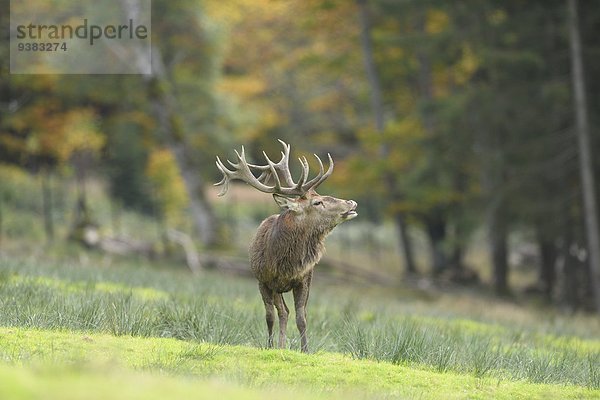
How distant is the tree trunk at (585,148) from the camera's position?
20.5 m

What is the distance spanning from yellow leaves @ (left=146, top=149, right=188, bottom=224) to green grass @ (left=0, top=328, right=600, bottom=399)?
25.3 m

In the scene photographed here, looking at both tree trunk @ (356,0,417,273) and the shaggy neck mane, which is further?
tree trunk @ (356,0,417,273)

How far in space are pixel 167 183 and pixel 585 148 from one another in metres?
19.3

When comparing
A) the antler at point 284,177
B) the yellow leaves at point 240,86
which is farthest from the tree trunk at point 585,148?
the yellow leaves at point 240,86

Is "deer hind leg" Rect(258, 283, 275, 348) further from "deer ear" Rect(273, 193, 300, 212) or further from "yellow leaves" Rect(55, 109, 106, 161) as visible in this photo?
"yellow leaves" Rect(55, 109, 106, 161)

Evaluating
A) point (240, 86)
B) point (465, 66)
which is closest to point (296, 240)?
point (465, 66)

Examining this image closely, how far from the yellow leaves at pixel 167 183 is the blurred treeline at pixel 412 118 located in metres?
0.10

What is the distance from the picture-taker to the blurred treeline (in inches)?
911

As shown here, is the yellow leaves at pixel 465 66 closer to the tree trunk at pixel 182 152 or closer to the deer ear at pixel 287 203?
the tree trunk at pixel 182 152

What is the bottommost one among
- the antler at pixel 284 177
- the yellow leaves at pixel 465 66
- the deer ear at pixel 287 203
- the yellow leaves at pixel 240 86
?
the deer ear at pixel 287 203

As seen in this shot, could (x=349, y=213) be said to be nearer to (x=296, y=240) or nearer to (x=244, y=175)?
(x=296, y=240)

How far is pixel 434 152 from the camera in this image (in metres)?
25.8

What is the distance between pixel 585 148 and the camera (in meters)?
20.7

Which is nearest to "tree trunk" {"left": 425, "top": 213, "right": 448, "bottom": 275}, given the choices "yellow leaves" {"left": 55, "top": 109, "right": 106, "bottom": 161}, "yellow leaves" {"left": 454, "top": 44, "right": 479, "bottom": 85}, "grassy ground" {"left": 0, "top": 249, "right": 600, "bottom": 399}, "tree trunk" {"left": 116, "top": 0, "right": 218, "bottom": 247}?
"yellow leaves" {"left": 454, "top": 44, "right": 479, "bottom": 85}
